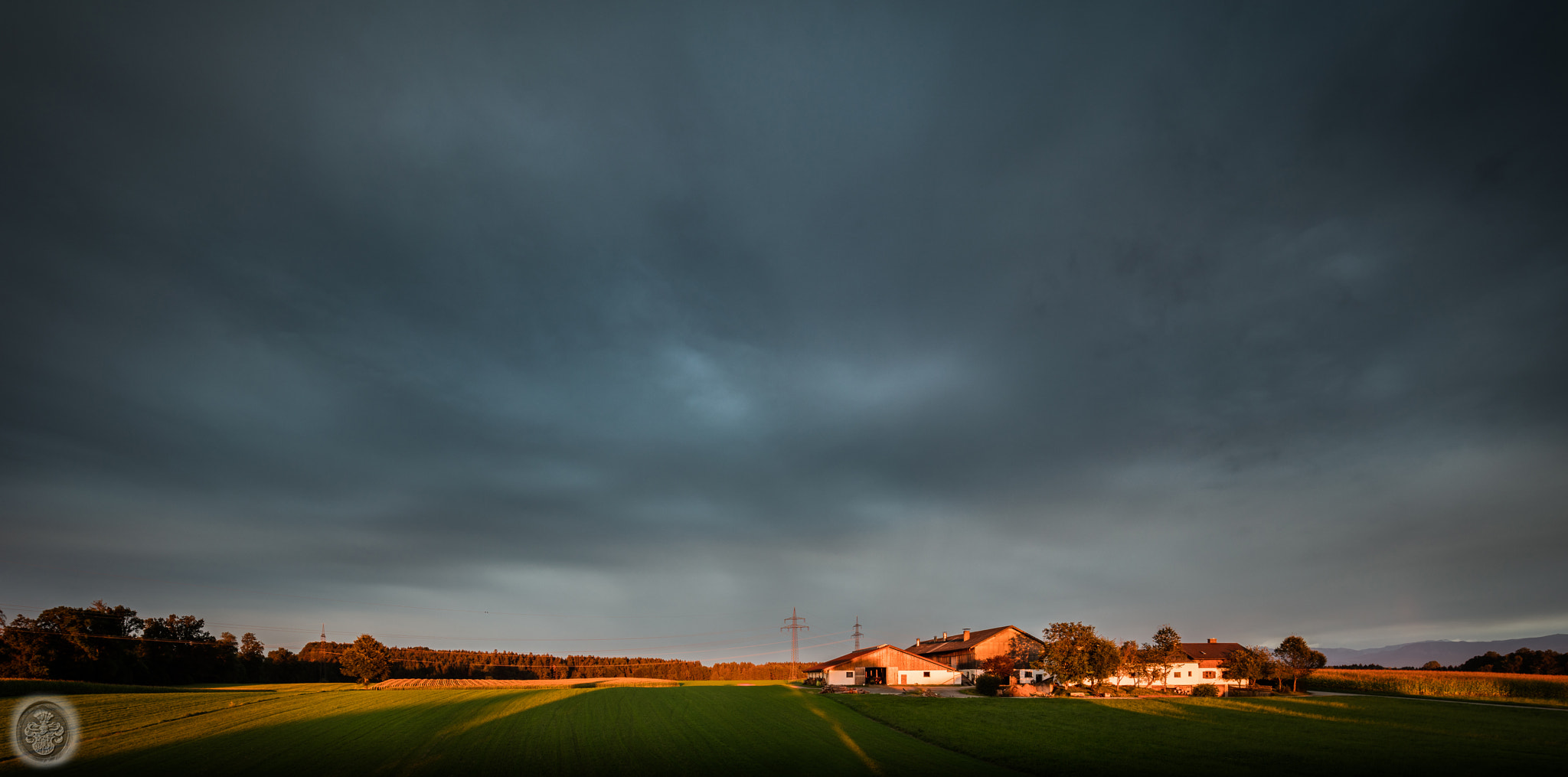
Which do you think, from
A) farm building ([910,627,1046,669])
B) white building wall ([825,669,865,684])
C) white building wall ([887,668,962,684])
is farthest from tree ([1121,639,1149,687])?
white building wall ([825,669,865,684])

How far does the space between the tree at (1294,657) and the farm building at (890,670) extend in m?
33.1

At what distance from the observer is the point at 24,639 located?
66938 mm

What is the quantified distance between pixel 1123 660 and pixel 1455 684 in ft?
99.9

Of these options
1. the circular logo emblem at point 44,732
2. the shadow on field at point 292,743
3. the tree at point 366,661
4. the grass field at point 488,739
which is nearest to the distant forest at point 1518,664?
the grass field at point 488,739

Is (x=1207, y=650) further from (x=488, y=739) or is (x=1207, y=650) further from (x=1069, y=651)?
(x=488, y=739)

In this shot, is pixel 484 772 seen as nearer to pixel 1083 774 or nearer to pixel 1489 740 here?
pixel 1083 774

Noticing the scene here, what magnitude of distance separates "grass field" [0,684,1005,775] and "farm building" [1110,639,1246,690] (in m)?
45.3

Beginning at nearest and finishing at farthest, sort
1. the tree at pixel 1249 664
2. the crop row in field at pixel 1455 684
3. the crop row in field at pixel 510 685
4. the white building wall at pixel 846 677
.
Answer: the crop row in field at pixel 1455 684
the tree at pixel 1249 664
the white building wall at pixel 846 677
the crop row in field at pixel 510 685

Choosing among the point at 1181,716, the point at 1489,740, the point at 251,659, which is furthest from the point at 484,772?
the point at 251,659

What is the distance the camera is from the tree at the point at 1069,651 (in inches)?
2258

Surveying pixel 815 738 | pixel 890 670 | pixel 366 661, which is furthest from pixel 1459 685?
pixel 366 661

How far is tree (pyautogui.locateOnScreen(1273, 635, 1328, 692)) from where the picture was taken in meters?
66.8

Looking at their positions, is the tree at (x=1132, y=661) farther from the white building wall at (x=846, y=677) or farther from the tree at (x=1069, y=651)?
the white building wall at (x=846, y=677)

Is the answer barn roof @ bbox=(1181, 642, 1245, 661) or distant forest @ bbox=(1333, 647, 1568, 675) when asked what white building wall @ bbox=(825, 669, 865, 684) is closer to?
barn roof @ bbox=(1181, 642, 1245, 661)
